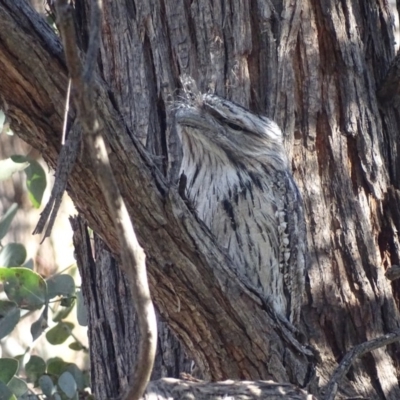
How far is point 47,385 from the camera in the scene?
318 cm

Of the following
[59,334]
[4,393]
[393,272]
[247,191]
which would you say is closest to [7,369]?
[4,393]

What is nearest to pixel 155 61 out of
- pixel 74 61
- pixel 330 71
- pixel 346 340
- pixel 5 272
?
Result: pixel 330 71

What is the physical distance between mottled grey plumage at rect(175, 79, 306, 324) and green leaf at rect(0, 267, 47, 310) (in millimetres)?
628

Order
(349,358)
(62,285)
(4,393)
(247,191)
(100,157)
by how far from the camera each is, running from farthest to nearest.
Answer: (247,191), (62,285), (4,393), (349,358), (100,157)

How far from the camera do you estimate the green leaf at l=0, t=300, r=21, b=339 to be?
9.75ft

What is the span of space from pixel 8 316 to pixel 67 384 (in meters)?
0.35

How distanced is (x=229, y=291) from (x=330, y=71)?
1.16 metres

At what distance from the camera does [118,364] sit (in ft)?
10.3

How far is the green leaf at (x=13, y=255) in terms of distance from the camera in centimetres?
330

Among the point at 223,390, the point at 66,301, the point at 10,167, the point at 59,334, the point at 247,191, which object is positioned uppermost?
the point at 10,167

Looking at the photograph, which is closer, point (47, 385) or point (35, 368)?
point (47, 385)

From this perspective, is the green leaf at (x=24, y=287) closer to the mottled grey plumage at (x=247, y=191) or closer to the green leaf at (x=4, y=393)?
the green leaf at (x=4, y=393)

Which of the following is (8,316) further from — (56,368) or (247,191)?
(247,191)

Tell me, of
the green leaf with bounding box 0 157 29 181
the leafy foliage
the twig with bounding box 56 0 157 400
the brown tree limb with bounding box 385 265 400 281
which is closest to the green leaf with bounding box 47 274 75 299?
the leafy foliage
